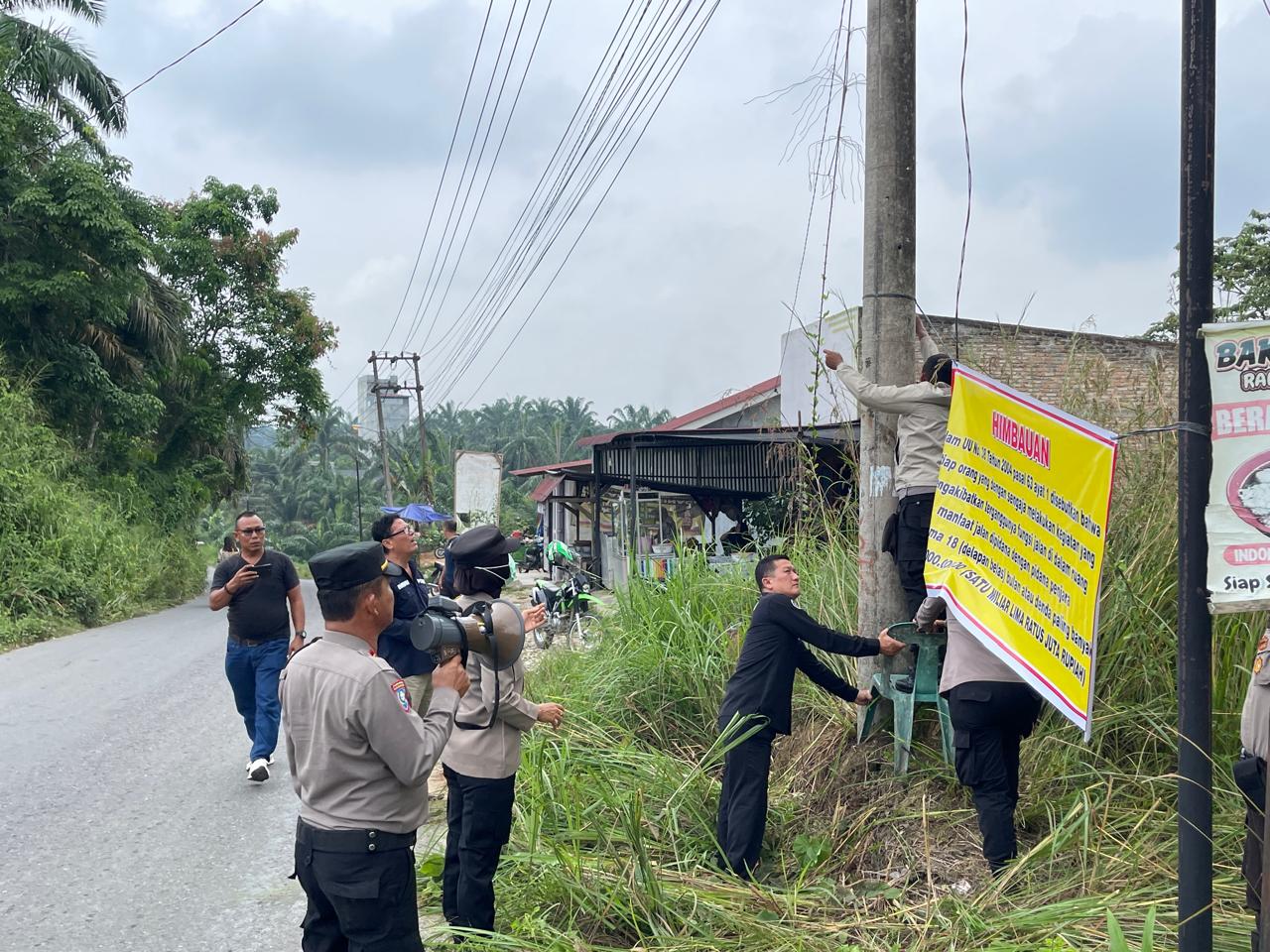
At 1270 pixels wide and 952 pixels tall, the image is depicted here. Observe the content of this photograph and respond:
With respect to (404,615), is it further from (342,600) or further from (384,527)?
(342,600)

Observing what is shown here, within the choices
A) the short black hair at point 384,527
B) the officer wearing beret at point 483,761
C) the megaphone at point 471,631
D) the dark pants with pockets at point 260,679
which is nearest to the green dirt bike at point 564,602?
the dark pants with pockets at point 260,679

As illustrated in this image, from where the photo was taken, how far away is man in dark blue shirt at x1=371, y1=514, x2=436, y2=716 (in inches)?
220

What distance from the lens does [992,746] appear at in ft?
14.0

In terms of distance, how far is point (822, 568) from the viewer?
21.8 feet

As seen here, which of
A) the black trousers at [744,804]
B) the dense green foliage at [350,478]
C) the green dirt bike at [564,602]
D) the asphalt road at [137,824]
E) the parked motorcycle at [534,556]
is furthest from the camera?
the dense green foliage at [350,478]

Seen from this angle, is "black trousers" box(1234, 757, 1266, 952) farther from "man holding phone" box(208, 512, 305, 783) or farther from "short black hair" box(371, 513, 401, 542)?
"man holding phone" box(208, 512, 305, 783)

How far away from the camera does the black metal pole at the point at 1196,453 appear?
2838 millimetres

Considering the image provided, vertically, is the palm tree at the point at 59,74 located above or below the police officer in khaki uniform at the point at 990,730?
above

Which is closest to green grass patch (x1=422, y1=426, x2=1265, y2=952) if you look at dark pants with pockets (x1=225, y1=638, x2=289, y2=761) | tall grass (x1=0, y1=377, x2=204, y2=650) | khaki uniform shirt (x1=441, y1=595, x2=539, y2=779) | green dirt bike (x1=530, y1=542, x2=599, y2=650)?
khaki uniform shirt (x1=441, y1=595, x2=539, y2=779)

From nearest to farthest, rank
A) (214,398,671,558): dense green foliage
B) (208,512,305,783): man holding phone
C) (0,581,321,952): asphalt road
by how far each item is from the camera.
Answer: (0,581,321,952): asphalt road, (208,512,305,783): man holding phone, (214,398,671,558): dense green foliage

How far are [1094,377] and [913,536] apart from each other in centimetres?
126

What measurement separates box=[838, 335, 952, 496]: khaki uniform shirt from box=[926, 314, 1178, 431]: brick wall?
0.82 metres

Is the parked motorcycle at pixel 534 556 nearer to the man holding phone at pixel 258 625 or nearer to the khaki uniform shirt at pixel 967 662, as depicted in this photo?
the man holding phone at pixel 258 625

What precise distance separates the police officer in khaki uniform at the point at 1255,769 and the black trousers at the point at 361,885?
8.46 ft
